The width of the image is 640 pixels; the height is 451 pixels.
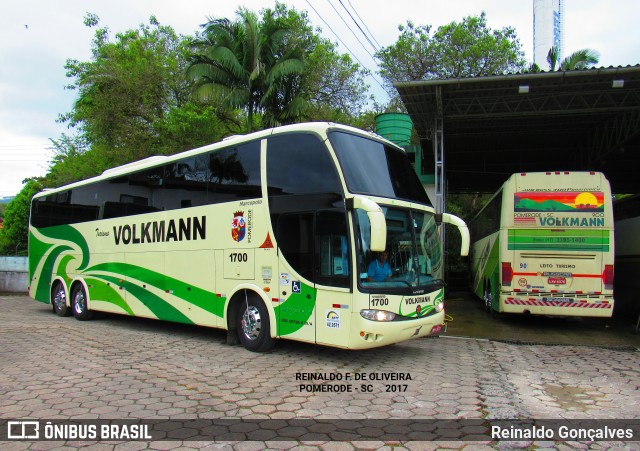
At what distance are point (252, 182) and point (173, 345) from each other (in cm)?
321

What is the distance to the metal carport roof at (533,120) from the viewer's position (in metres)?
12.5

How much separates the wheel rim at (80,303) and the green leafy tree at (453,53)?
2102 centimetres

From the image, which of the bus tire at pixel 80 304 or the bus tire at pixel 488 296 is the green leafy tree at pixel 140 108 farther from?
the bus tire at pixel 488 296

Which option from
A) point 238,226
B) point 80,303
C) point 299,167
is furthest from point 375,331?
point 80,303

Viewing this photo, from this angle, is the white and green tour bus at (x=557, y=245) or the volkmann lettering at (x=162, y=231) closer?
the volkmann lettering at (x=162, y=231)

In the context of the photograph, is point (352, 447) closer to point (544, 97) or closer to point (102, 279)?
point (102, 279)

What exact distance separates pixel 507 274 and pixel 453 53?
20886 mm

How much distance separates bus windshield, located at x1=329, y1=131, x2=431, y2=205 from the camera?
675 cm

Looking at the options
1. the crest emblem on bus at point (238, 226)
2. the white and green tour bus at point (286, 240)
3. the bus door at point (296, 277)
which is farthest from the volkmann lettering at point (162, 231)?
the bus door at point (296, 277)

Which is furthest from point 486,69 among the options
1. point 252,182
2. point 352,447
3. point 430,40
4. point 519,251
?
point 352,447

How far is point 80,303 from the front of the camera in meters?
12.2

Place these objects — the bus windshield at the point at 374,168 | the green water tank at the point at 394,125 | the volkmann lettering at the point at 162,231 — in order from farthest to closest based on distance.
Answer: the green water tank at the point at 394,125, the volkmann lettering at the point at 162,231, the bus windshield at the point at 374,168

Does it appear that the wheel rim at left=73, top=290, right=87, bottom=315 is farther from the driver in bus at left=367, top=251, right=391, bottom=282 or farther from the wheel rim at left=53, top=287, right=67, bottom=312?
the driver in bus at left=367, top=251, right=391, bottom=282

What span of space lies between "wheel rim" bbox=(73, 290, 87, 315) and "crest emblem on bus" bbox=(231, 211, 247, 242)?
6.14 metres
